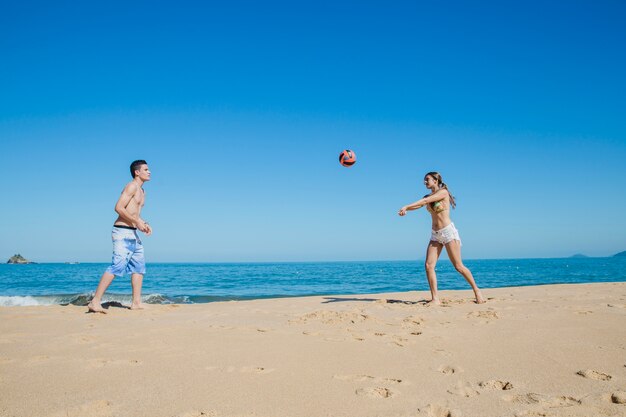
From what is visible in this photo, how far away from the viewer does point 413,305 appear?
583 cm

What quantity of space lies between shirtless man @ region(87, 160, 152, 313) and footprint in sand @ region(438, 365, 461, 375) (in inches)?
182

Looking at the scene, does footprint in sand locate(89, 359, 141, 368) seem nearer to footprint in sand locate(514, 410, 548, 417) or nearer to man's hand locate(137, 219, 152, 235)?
footprint in sand locate(514, 410, 548, 417)

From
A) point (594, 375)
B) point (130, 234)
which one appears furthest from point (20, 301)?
point (594, 375)

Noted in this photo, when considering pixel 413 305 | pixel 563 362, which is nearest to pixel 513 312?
pixel 413 305

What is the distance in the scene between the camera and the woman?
5925 mm

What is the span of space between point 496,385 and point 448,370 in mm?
341

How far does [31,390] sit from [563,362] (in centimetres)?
353

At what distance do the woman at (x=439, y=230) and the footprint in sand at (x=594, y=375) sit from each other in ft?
10.9

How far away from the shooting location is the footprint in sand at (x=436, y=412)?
79.0 inches

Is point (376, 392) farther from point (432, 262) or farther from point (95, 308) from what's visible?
point (95, 308)

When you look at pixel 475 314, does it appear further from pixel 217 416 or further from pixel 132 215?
pixel 132 215

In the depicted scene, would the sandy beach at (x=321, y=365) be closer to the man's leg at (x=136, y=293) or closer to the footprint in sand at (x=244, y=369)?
the footprint in sand at (x=244, y=369)

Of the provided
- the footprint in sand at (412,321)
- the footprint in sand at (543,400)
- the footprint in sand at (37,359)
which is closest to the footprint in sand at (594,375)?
the footprint in sand at (543,400)

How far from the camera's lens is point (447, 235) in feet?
19.7
